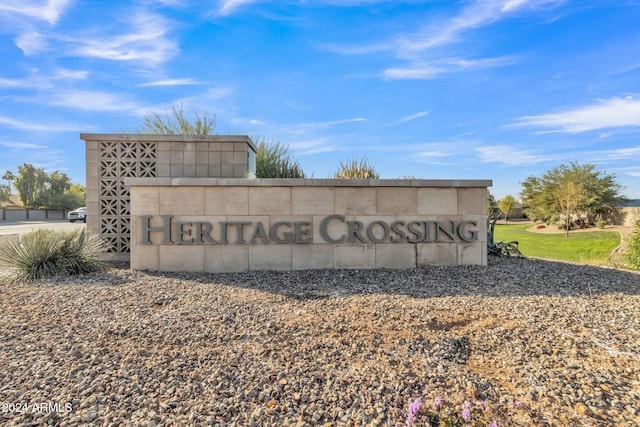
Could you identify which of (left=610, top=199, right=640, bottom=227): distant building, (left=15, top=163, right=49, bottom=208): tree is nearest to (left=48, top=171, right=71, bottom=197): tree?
(left=15, top=163, right=49, bottom=208): tree

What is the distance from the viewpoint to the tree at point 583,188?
3450 cm

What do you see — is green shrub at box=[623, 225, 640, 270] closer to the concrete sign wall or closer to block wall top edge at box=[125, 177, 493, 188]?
the concrete sign wall

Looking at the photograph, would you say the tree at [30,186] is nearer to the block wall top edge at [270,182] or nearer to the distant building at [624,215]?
the block wall top edge at [270,182]

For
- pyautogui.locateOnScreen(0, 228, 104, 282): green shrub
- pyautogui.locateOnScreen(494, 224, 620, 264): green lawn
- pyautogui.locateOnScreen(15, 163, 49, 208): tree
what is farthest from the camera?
pyautogui.locateOnScreen(15, 163, 49, 208): tree

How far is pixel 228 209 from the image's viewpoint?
6938mm

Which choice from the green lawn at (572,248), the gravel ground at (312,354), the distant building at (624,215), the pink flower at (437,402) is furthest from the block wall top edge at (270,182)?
the distant building at (624,215)

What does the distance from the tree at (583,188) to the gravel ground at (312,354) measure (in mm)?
35760

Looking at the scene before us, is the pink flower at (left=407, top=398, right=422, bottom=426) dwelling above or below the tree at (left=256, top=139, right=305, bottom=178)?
below

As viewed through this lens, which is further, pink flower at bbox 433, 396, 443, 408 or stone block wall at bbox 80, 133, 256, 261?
stone block wall at bbox 80, 133, 256, 261

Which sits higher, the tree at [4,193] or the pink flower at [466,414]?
the tree at [4,193]

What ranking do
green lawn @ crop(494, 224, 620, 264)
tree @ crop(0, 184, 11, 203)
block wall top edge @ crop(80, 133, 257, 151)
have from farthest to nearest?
tree @ crop(0, 184, 11, 203)
green lawn @ crop(494, 224, 620, 264)
block wall top edge @ crop(80, 133, 257, 151)

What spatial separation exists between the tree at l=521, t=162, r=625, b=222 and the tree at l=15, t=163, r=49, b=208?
62.1 metres

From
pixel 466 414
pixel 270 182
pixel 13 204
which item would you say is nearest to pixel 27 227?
pixel 270 182

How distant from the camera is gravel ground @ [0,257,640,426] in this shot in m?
2.32
